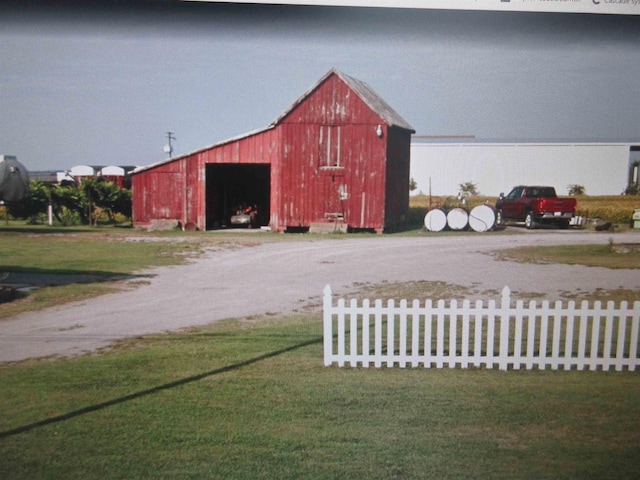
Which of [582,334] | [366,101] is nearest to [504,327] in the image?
[582,334]

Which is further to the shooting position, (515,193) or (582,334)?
(515,193)

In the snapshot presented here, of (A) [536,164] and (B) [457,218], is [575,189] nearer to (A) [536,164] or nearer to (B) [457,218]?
(A) [536,164]

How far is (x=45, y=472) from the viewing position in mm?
2332

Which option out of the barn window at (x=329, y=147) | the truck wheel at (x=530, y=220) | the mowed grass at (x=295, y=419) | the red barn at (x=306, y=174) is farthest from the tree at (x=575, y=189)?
the barn window at (x=329, y=147)

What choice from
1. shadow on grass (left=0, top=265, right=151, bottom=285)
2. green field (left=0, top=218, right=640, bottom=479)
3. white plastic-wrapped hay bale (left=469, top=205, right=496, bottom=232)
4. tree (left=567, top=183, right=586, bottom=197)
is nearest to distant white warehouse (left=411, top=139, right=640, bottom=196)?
tree (left=567, top=183, right=586, bottom=197)

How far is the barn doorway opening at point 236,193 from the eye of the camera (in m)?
3.80

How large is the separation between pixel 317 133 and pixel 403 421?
202 centimetres

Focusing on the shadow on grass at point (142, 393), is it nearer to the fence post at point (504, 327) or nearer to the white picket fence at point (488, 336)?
the white picket fence at point (488, 336)

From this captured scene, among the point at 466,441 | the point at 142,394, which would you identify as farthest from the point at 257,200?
the point at 466,441

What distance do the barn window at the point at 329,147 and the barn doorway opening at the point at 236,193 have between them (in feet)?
1.21

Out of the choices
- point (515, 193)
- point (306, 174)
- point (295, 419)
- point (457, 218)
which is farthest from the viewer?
point (306, 174)

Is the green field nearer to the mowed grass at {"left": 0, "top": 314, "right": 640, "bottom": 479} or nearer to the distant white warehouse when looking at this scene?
the mowed grass at {"left": 0, "top": 314, "right": 640, "bottom": 479}

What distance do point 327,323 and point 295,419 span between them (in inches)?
29.8

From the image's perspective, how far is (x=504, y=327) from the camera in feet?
11.4
